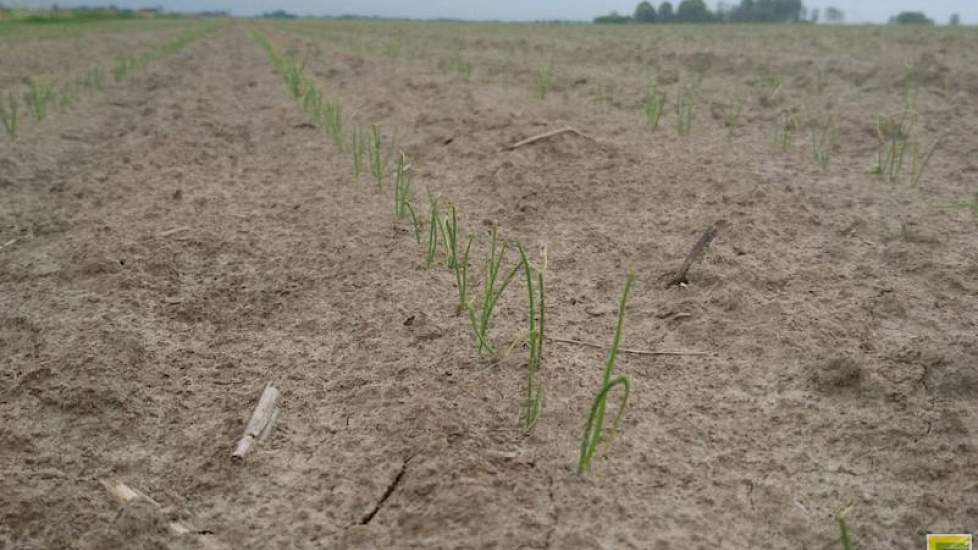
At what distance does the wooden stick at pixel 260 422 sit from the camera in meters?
1.14

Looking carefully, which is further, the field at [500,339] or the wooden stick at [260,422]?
the wooden stick at [260,422]

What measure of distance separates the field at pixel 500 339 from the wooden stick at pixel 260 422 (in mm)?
19

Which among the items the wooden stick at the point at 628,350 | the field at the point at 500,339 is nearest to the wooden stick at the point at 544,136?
the field at the point at 500,339

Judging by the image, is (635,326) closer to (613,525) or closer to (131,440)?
(613,525)

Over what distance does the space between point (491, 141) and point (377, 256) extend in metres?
1.11

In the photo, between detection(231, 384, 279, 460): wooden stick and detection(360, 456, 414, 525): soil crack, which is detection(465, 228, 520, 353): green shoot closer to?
detection(360, 456, 414, 525): soil crack

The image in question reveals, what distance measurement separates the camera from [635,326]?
148 cm

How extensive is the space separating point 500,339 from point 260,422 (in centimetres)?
49

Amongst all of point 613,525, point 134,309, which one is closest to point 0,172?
point 134,309

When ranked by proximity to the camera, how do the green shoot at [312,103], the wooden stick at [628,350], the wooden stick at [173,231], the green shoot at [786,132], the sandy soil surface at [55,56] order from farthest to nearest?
1. the sandy soil surface at [55,56]
2. the green shoot at [312,103]
3. the green shoot at [786,132]
4. the wooden stick at [173,231]
5. the wooden stick at [628,350]

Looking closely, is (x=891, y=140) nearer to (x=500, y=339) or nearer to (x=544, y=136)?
(x=544, y=136)

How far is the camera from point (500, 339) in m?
1.42

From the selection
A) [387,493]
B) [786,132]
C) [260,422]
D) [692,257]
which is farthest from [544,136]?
[387,493]

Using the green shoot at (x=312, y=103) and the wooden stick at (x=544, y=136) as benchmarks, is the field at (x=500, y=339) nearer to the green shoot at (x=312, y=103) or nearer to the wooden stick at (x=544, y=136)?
the wooden stick at (x=544, y=136)
